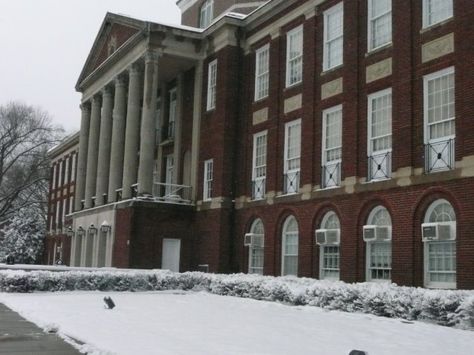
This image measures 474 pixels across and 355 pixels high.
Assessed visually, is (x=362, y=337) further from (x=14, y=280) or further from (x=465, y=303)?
(x=14, y=280)

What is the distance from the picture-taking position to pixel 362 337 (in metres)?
12.0

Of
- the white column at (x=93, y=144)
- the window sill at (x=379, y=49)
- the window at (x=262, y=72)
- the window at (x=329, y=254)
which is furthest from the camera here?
the white column at (x=93, y=144)

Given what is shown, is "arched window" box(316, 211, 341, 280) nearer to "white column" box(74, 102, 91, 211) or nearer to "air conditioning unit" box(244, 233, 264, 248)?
"air conditioning unit" box(244, 233, 264, 248)

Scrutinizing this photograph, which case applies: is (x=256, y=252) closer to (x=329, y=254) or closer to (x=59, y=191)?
(x=329, y=254)

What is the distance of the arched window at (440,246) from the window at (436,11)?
5.46 meters

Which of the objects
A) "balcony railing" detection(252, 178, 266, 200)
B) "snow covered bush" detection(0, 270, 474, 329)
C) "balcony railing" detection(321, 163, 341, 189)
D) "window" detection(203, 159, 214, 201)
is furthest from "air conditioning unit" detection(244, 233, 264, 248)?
"balcony railing" detection(321, 163, 341, 189)

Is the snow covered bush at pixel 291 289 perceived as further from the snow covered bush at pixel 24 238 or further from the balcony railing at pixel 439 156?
the snow covered bush at pixel 24 238

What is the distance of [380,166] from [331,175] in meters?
2.56

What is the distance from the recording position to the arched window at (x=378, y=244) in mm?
19750

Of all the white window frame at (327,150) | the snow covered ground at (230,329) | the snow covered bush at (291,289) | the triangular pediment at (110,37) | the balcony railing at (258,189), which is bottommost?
the snow covered ground at (230,329)

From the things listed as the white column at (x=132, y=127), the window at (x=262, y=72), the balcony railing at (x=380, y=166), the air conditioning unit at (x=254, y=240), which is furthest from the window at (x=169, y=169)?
the balcony railing at (x=380, y=166)

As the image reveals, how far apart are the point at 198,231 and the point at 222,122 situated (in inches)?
208

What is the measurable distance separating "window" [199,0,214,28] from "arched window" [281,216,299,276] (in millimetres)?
16059

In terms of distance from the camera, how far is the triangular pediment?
3262 cm
